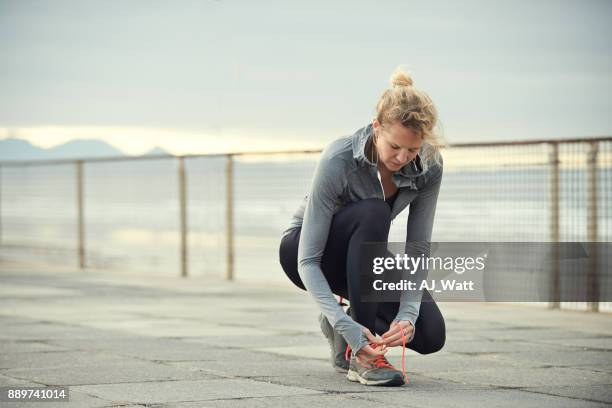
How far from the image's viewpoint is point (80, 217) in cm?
1309

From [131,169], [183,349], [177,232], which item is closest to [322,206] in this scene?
[183,349]

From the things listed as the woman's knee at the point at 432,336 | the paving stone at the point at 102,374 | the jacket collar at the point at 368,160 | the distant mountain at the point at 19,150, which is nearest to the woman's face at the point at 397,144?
the jacket collar at the point at 368,160

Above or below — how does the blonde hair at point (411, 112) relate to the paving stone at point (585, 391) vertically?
above

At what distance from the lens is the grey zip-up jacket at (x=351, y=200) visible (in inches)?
159

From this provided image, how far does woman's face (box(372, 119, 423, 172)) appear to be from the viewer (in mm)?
3842

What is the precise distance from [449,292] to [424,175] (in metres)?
Result: 0.47

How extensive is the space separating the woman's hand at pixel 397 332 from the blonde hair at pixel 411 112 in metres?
0.64

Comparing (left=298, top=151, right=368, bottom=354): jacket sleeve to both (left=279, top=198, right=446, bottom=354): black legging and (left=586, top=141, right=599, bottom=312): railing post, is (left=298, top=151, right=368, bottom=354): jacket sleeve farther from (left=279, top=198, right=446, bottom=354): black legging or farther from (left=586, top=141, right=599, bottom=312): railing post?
(left=586, top=141, right=599, bottom=312): railing post

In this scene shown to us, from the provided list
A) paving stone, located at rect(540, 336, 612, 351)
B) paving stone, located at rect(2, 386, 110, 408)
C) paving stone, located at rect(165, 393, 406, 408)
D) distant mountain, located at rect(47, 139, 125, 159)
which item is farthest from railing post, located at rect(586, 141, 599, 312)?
distant mountain, located at rect(47, 139, 125, 159)

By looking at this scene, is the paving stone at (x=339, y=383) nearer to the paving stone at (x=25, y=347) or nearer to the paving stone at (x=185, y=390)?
the paving stone at (x=185, y=390)

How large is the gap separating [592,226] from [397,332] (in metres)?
3.98

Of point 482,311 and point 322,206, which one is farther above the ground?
point 322,206

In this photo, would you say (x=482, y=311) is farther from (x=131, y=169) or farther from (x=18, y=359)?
(x=131, y=169)

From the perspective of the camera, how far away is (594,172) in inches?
296
